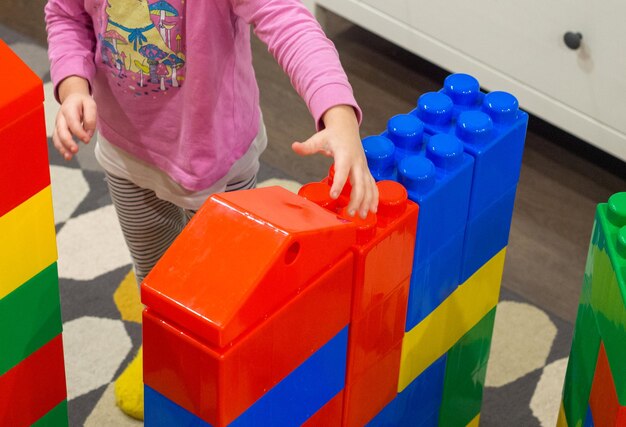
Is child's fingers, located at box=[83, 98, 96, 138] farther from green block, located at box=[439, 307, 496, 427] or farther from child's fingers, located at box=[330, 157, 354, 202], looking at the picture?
green block, located at box=[439, 307, 496, 427]

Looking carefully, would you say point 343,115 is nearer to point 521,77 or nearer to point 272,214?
point 272,214

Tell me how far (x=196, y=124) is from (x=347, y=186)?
0.32 meters

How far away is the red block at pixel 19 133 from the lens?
0.85 m

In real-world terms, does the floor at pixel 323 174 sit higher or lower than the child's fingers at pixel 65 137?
lower

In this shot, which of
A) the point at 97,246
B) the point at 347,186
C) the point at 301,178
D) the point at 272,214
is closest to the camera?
the point at 272,214

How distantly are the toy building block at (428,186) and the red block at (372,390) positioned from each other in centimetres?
4

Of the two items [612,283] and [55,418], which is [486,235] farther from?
[55,418]

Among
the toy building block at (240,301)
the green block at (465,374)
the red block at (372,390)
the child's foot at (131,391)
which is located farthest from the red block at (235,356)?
the child's foot at (131,391)

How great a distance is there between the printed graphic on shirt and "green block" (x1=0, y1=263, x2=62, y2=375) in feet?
1.04

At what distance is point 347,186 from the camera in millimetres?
958

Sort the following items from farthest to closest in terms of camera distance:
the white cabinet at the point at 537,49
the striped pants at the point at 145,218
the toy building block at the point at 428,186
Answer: the white cabinet at the point at 537,49
the striped pants at the point at 145,218
the toy building block at the point at 428,186

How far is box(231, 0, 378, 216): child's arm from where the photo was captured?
90 centimetres

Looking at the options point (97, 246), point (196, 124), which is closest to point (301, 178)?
point (97, 246)

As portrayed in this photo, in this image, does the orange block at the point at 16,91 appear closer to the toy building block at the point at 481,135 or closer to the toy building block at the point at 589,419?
the toy building block at the point at 481,135
